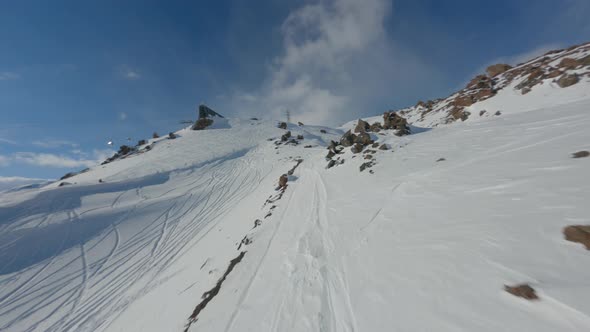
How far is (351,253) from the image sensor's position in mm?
4652

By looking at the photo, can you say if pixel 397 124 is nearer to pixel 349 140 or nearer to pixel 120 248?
pixel 349 140

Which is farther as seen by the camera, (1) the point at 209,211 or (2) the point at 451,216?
(1) the point at 209,211

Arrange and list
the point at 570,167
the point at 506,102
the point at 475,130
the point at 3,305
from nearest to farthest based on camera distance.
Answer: the point at 570,167 < the point at 3,305 < the point at 475,130 < the point at 506,102

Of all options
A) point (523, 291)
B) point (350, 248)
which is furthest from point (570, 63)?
→ point (350, 248)

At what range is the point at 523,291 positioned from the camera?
7.92 feet

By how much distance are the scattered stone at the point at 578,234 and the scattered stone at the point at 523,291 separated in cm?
120

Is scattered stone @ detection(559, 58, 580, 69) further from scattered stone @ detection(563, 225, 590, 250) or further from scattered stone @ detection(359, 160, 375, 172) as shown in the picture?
scattered stone @ detection(563, 225, 590, 250)

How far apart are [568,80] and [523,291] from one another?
20.6 m

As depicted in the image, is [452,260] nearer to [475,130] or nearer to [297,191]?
[297,191]

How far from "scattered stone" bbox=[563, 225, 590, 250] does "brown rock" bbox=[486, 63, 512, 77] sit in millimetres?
38246

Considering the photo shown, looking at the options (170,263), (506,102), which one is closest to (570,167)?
(170,263)

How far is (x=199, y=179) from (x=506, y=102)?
28.7m

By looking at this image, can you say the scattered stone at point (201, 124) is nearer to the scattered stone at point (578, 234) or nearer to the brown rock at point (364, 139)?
the brown rock at point (364, 139)

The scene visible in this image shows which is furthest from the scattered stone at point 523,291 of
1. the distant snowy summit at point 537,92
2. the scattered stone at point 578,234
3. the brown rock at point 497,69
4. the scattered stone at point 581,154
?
the brown rock at point 497,69
